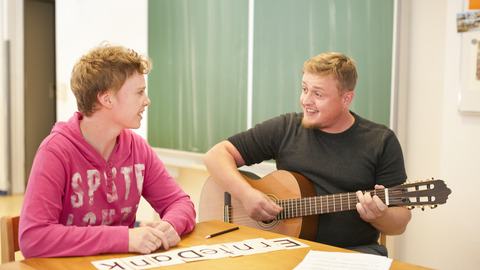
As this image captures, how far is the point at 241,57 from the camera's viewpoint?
3.48 meters

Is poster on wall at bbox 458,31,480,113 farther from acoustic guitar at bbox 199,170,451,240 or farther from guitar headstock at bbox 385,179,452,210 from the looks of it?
guitar headstock at bbox 385,179,452,210

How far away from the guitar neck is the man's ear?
85 cm

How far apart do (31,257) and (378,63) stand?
201 cm

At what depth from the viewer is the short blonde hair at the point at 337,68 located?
209 cm

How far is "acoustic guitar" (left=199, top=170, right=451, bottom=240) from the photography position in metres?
1.69

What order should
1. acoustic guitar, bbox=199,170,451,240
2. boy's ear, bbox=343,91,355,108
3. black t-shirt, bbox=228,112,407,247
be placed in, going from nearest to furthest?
acoustic guitar, bbox=199,170,451,240
black t-shirt, bbox=228,112,407,247
boy's ear, bbox=343,91,355,108

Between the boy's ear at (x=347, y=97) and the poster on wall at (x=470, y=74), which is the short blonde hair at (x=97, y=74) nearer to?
the boy's ear at (x=347, y=97)

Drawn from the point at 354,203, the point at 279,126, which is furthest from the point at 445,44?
the point at 354,203

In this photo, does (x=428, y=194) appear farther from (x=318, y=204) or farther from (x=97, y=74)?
(x=97, y=74)

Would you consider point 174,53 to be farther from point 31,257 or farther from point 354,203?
point 31,257

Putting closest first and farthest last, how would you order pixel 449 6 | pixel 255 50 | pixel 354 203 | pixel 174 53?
pixel 354 203, pixel 449 6, pixel 255 50, pixel 174 53

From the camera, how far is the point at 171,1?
3977mm

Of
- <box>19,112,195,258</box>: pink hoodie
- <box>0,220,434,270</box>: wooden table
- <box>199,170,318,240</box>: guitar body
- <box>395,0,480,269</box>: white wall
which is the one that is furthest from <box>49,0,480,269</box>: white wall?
<box>19,112,195,258</box>: pink hoodie

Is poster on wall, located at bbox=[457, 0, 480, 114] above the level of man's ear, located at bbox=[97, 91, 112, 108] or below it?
above
